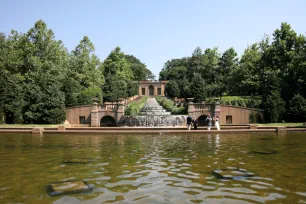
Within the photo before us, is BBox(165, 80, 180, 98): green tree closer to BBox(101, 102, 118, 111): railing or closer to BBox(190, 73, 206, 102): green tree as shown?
BBox(190, 73, 206, 102): green tree

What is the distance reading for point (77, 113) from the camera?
34.0m

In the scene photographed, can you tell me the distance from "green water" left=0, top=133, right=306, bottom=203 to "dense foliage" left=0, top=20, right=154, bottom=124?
19826mm

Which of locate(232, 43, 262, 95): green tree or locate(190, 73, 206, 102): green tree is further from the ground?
locate(232, 43, 262, 95): green tree

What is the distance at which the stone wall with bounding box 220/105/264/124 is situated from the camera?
3209cm

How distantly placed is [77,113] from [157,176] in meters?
27.1

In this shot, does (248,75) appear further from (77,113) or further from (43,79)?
(43,79)

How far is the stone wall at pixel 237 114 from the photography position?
3209cm

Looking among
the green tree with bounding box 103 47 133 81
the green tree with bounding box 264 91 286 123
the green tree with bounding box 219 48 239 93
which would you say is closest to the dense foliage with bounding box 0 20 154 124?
the green tree with bounding box 103 47 133 81

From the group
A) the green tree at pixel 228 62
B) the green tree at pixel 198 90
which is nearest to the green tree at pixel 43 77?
the green tree at pixel 198 90

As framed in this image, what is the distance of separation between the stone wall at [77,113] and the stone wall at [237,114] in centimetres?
1517

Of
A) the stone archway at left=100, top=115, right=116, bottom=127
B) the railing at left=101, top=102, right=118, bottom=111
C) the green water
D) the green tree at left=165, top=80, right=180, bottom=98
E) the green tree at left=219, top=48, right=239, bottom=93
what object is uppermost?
the green tree at left=219, top=48, right=239, bottom=93

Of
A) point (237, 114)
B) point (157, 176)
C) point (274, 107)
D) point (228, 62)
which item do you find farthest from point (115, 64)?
point (157, 176)

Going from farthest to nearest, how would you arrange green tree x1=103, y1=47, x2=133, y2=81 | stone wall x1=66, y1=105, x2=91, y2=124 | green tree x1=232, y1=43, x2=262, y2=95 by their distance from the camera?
green tree x1=103, y1=47, x2=133, y2=81 → green tree x1=232, y1=43, x2=262, y2=95 → stone wall x1=66, y1=105, x2=91, y2=124

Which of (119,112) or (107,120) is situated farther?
(107,120)
